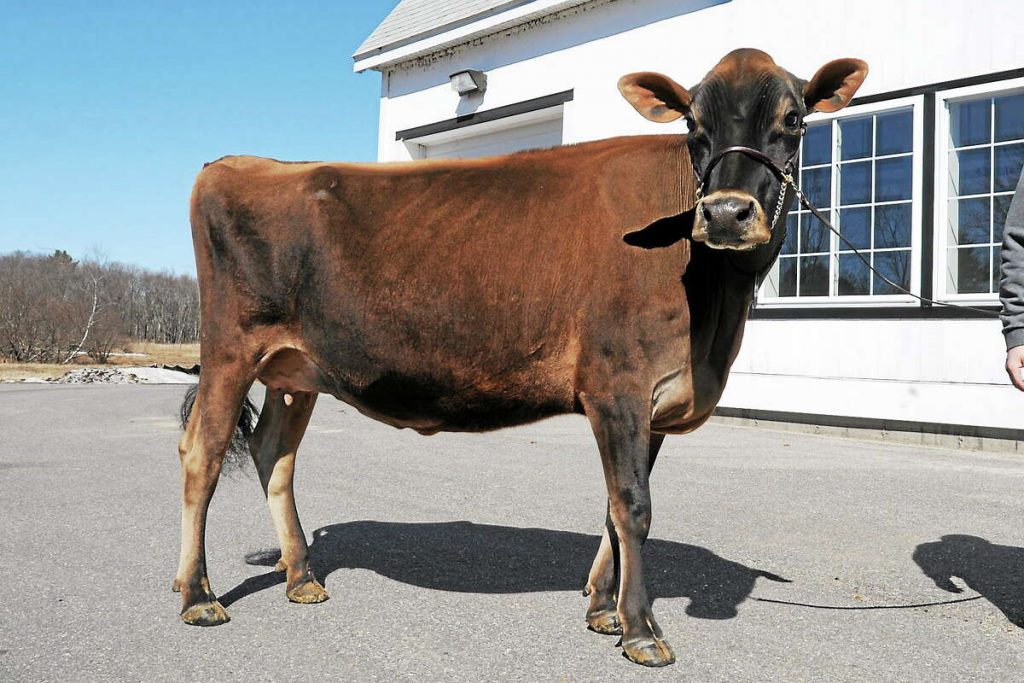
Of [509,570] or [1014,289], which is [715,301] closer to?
[1014,289]

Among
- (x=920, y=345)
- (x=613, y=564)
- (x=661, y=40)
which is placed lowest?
(x=613, y=564)

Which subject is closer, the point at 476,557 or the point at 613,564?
the point at 613,564

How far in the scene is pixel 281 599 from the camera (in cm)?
461

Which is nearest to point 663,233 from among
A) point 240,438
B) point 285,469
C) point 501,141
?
point 285,469

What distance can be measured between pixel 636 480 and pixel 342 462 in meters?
5.64

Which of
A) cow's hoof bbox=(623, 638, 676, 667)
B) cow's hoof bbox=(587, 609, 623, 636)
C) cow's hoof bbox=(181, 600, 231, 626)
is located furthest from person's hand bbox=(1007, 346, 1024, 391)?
cow's hoof bbox=(181, 600, 231, 626)

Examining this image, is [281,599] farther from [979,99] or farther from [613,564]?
[979,99]

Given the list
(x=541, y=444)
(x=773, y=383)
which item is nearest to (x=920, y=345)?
(x=773, y=383)

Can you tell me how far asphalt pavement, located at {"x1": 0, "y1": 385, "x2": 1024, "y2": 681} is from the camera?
3754mm

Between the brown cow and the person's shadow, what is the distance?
185cm

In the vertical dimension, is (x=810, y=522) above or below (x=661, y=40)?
below

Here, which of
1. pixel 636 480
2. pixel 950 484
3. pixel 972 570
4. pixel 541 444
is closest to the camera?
pixel 636 480

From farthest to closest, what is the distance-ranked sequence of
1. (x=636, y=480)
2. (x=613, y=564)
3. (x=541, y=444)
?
(x=541, y=444) < (x=613, y=564) < (x=636, y=480)

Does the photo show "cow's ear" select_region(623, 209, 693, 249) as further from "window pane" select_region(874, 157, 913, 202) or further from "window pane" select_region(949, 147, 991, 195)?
"window pane" select_region(874, 157, 913, 202)
